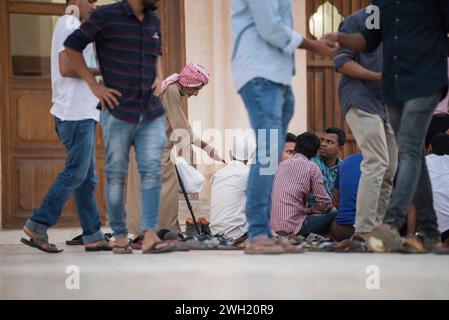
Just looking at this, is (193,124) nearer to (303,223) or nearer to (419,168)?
(303,223)

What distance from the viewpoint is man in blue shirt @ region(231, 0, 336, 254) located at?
195 inches

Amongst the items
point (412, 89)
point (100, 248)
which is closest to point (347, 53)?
point (412, 89)

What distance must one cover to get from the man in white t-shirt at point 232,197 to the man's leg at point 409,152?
256 cm

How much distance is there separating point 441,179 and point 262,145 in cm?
248

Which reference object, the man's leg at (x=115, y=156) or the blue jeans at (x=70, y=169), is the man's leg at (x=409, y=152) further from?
the blue jeans at (x=70, y=169)

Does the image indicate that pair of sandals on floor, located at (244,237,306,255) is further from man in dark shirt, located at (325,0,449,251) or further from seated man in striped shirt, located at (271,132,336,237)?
seated man in striped shirt, located at (271,132,336,237)

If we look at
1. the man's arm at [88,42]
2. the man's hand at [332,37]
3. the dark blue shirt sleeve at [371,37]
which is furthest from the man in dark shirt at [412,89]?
the man's arm at [88,42]

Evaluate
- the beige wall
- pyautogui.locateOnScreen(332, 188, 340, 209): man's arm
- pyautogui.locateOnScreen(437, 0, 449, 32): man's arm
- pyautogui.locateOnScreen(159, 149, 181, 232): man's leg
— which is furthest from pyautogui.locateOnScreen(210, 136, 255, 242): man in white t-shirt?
pyautogui.locateOnScreen(437, 0, 449, 32): man's arm

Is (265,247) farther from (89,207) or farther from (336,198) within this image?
(336,198)

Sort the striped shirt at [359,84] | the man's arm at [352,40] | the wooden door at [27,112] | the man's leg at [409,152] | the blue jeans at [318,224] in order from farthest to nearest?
the wooden door at [27,112], the blue jeans at [318,224], the striped shirt at [359,84], the man's arm at [352,40], the man's leg at [409,152]

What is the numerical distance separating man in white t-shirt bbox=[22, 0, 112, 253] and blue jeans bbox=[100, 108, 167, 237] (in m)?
0.43

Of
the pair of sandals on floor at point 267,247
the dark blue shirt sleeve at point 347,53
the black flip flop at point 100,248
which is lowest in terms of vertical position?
the black flip flop at point 100,248

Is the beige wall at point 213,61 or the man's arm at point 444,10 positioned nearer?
the man's arm at point 444,10

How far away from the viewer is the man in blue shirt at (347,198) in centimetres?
702
